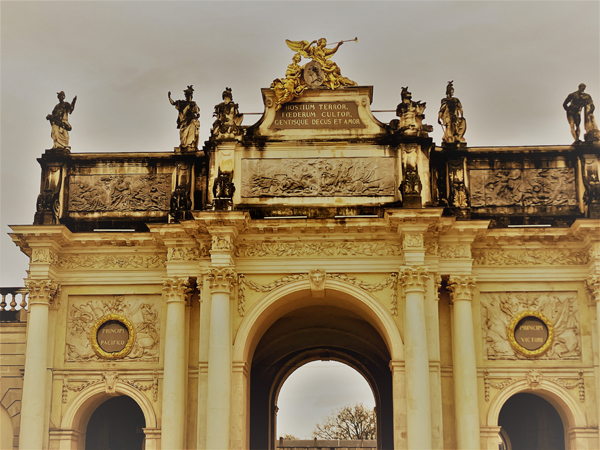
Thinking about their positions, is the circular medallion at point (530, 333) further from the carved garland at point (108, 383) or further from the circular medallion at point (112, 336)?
the circular medallion at point (112, 336)

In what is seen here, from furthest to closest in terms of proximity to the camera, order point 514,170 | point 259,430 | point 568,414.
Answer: point 259,430
point 514,170
point 568,414

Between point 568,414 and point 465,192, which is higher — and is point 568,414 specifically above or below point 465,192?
below

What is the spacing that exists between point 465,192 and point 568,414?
6502mm

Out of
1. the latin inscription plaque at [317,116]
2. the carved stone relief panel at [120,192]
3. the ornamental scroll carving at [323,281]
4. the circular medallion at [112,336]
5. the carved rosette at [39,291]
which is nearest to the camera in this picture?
the ornamental scroll carving at [323,281]

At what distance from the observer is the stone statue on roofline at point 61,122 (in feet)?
78.0

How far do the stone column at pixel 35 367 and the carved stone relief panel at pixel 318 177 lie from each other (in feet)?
20.3

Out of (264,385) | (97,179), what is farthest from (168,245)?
(264,385)

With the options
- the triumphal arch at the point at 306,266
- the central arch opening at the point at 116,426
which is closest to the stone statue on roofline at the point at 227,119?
the triumphal arch at the point at 306,266

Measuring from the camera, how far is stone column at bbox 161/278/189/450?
21.0m

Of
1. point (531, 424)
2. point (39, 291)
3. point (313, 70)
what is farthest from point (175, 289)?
point (531, 424)

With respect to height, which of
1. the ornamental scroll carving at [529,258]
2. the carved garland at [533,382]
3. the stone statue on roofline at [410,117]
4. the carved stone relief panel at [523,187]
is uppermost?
the stone statue on roofline at [410,117]

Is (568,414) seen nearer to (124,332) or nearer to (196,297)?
(196,297)

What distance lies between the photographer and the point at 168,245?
2239 cm

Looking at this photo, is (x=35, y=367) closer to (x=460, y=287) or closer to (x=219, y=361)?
(x=219, y=361)
